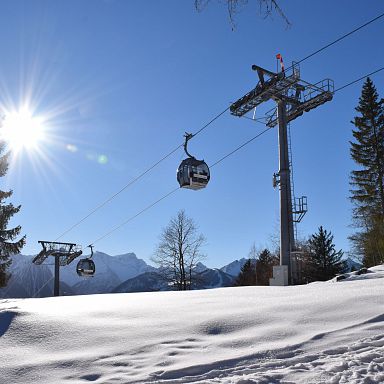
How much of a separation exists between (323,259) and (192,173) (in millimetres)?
23427

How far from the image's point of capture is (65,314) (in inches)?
212

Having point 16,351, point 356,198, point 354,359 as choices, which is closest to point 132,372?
point 16,351

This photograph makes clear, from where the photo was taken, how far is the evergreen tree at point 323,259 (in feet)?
107

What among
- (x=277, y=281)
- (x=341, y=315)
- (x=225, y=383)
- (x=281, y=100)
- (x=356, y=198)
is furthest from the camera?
(x=356, y=198)

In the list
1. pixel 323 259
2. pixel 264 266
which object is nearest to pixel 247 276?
pixel 264 266

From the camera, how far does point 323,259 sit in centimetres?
3397

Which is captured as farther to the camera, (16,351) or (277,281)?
(277,281)

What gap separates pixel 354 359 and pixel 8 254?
28.7 m

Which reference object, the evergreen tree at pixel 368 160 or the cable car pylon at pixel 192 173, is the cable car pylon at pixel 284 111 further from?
the evergreen tree at pixel 368 160

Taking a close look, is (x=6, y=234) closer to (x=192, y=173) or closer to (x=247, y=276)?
(x=192, y=173)

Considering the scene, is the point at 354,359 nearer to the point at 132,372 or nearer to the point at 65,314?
the point at 132,372

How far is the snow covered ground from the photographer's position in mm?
3008

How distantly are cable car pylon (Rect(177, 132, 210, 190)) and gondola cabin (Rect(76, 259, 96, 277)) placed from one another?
16402 mm

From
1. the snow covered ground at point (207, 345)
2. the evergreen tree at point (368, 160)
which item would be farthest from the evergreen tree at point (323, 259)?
the snow covered ground at point (207, 345)
